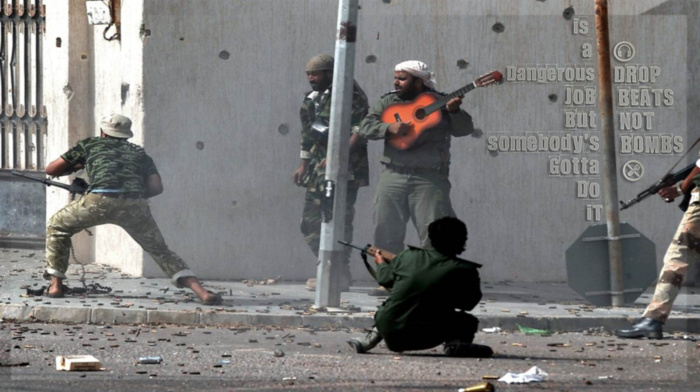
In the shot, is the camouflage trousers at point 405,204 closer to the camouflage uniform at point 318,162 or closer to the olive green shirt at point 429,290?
the camouflage uniform at point 318,162

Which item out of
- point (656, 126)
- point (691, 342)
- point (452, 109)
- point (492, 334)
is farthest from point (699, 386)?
point (656, 126)

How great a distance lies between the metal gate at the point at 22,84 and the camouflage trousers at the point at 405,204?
4627 millimetres

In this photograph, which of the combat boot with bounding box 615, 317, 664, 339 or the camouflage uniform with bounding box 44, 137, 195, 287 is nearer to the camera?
the combat boot with bounding box 615, 317, 664, 339

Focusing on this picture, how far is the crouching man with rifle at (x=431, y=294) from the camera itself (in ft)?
25.8

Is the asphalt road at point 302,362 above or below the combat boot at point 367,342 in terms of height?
below

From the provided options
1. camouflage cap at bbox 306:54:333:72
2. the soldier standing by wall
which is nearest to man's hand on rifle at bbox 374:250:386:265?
the soldier standing by wall

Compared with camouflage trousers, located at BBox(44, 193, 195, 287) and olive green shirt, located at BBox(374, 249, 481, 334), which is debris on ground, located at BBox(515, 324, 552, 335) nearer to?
olive green shirt, located at BBox(374, 249, 481, 334)

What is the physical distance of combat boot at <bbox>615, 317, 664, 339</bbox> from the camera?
9.06m

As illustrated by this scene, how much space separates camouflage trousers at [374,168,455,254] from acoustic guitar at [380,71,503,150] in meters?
0.30

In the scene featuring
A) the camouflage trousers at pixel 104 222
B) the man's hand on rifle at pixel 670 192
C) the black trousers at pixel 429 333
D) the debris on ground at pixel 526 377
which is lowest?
the debris on ground at pixel 526 377

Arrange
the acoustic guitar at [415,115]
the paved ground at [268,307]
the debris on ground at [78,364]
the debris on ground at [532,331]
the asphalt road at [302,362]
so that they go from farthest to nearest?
the acoustic guitar at [415,115], the paved ground at [268,307], the debris on ground at [532,331], the debris on ground at [78,364], the asphalt road at [302,362]

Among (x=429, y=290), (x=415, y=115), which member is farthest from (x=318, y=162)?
(x=429, y=290)

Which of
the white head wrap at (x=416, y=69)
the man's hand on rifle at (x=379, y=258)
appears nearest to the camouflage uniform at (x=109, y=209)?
the white head wrap at (x=416, y=69)

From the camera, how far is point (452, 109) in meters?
10.5
